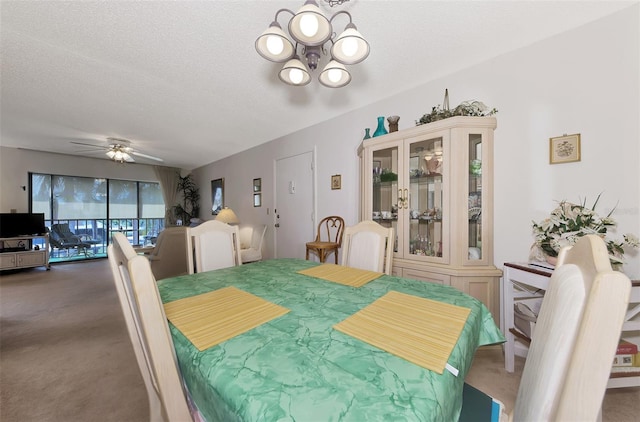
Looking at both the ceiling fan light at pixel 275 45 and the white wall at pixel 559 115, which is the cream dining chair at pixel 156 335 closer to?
the ceiling fan light at pixel 275 45

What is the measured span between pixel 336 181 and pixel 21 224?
594cm

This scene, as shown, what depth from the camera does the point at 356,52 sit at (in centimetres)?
129

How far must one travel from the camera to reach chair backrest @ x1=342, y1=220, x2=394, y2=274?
5.45 ft

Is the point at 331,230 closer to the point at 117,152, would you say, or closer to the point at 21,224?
the point at 117,152

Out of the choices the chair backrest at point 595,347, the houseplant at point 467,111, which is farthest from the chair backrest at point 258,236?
the chair backrest at point 595,347

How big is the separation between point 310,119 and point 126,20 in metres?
2.06

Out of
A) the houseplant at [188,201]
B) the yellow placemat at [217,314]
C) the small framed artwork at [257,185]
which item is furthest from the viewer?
the houseplant at [188,201]

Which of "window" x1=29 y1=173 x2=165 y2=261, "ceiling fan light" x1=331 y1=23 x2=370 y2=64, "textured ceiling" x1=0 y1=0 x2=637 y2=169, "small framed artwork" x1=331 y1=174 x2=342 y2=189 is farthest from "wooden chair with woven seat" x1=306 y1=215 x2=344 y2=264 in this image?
"window" x1=29 y1=173 x2=165 y2=261

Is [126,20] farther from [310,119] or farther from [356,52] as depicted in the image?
[310,119]

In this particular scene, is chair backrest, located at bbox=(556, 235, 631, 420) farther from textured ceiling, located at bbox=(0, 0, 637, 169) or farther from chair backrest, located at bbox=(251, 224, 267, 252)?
chair backrest, located at bbox=(251, 224, 267, 252)

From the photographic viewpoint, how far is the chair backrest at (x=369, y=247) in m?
1.66

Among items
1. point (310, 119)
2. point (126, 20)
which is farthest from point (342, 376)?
point (310, 119)

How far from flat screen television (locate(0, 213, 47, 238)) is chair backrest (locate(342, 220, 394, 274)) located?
20.4 ft

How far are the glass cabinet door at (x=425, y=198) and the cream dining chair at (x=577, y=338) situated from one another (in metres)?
1.47
